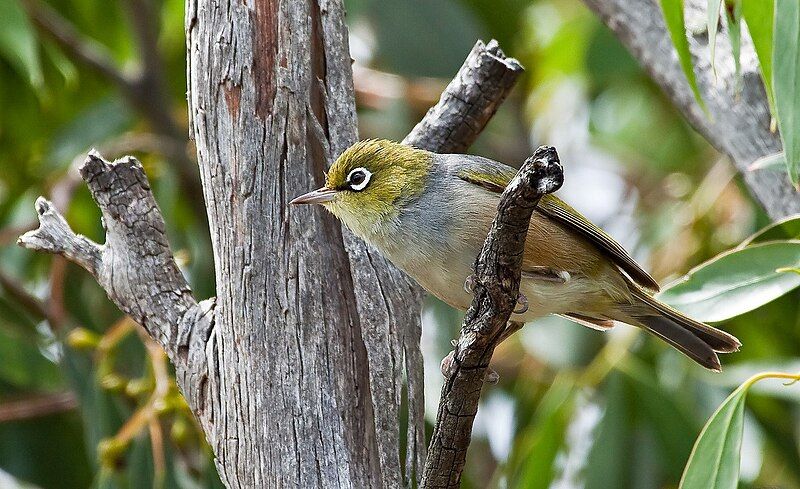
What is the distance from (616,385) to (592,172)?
2512 mm

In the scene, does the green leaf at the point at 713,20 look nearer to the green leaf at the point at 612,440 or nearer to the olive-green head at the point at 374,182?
the olive-green head at the point at 374,182

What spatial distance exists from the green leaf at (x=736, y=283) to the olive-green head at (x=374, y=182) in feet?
2.85

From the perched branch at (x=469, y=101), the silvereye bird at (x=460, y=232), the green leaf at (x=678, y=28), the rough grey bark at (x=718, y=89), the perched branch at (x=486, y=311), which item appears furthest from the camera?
the rough grey bark at (x=718, y=89)

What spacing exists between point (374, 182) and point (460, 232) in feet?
1.35

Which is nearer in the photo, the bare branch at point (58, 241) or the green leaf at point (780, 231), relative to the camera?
the bare branch at point (58, 241)

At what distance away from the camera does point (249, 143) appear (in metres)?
2.93

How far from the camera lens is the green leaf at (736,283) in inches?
126

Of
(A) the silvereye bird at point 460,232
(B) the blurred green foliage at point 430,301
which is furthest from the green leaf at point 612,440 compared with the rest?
(A) the silvereye bird at point 460,232

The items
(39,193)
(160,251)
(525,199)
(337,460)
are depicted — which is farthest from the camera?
(39,193)

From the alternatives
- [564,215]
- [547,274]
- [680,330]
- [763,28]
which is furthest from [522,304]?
[763,28]

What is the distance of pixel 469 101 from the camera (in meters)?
3.52

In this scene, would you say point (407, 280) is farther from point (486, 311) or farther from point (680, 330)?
point (680, 330)

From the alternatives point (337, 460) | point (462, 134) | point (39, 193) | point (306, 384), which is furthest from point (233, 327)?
point (39, 193)

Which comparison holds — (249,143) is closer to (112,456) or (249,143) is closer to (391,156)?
(391,156)
